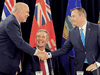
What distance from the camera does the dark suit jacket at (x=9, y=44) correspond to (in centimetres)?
173

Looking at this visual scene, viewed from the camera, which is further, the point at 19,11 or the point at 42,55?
the point at 42,55

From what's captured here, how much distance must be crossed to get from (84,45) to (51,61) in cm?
58

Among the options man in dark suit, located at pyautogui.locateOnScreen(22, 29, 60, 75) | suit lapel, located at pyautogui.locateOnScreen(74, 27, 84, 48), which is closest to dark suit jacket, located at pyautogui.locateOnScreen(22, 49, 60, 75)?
man in dark suit, located at pyautogui.locateOnScreen(22, 29, 60, 75)

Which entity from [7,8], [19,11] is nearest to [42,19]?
[7,8]

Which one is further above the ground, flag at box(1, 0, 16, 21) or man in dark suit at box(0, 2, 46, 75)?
flag at box(1, 0, 16, 21)

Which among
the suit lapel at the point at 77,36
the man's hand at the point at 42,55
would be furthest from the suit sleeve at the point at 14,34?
the suit lapel at the point at 77,36

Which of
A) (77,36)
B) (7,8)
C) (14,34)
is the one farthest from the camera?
(7,8)

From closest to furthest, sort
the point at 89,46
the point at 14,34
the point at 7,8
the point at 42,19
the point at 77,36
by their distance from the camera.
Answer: the point at 14,34, the point at 89,46, the point at 77,36, the point at 7,8, the point at 42,19

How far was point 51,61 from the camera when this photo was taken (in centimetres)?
206

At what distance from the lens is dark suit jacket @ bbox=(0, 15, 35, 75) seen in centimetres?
173

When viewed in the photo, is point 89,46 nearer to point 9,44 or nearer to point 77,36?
point 77,36

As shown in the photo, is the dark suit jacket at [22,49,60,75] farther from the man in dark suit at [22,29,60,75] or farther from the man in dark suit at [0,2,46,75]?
the man in dark suit at [0,2,46,75]

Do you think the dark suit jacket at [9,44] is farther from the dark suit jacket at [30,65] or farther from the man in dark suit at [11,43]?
the dark suit jacket at [30,65]

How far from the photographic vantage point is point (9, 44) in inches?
69.7
